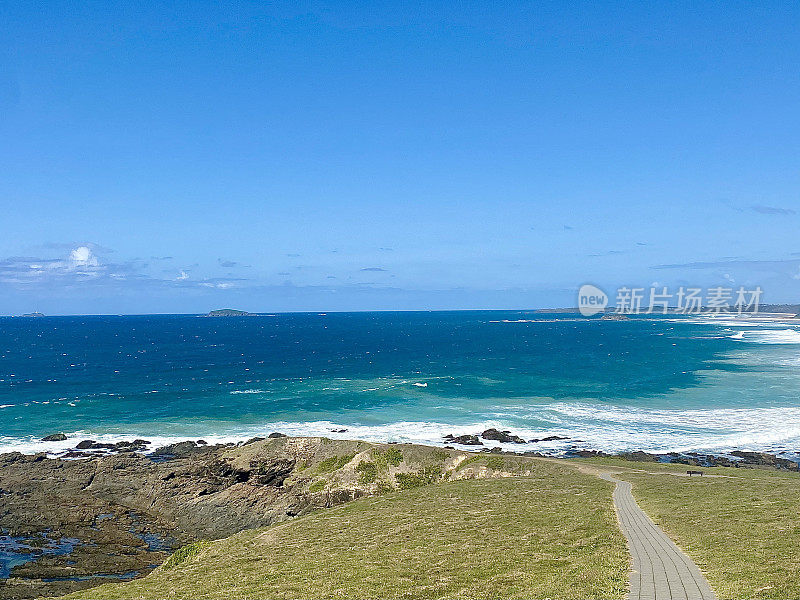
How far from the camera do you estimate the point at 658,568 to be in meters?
17.5

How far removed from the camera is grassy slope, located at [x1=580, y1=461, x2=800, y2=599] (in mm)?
15672

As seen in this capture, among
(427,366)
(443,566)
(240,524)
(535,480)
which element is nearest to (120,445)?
(240,524)

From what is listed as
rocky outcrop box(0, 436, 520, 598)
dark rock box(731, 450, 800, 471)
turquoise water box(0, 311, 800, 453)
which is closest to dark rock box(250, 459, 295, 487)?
rocky outcrop box(0, 436, 520, 598)

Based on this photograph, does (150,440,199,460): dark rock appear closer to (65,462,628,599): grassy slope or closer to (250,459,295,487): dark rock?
(250,459,295,487): dark rock

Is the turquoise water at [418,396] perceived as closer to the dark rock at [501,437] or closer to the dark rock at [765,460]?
the dark rock at [501,437]

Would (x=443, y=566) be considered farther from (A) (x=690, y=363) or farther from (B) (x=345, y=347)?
(B) (x=345, y=347)

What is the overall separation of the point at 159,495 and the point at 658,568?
3810 centimetres

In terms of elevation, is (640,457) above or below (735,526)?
below

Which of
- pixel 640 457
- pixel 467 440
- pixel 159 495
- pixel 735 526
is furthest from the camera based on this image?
pixel 467 440

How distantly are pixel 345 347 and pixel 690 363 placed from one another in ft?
320

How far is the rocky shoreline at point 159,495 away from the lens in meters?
33.6

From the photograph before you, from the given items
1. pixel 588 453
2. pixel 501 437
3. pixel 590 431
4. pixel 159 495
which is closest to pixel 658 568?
pixel 159 495

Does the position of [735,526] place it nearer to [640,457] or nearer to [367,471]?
[367,471]

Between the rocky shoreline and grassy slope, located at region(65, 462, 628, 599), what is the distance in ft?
29.9
